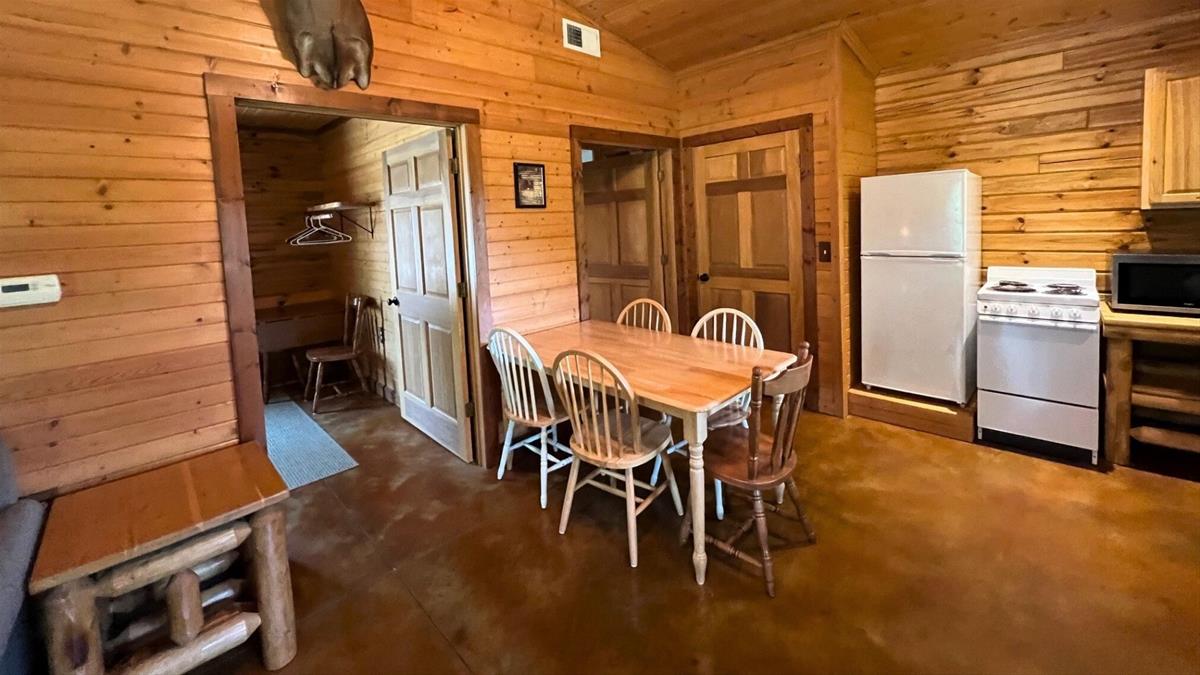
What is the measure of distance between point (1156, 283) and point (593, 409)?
9.97ft

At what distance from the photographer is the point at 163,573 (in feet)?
6.00

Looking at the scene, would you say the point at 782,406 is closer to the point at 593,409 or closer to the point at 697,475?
A: the point at 697,475

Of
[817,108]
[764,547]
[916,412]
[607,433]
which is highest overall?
[817,108]

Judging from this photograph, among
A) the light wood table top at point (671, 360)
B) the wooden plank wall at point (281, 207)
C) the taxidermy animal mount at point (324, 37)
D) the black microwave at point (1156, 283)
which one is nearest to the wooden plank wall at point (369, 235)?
the wooden plank wall at point (281, 207)

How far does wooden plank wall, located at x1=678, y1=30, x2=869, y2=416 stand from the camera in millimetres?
3771

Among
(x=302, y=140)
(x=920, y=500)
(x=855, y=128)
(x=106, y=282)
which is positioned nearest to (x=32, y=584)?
(x=106, y=282)

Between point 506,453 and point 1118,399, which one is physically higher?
point 1118,399

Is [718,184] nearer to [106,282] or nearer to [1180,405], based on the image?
[1180,405]

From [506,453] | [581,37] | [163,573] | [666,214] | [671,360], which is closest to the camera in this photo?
[163,573]

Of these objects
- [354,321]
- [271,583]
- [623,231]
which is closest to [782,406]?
[271,583]

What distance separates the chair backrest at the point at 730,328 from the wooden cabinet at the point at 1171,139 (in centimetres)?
205

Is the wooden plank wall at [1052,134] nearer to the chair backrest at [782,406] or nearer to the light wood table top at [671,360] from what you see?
the light wood table top at [671,360]

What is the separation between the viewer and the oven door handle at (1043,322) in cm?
301

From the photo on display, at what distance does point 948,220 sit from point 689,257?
72.9 inches
